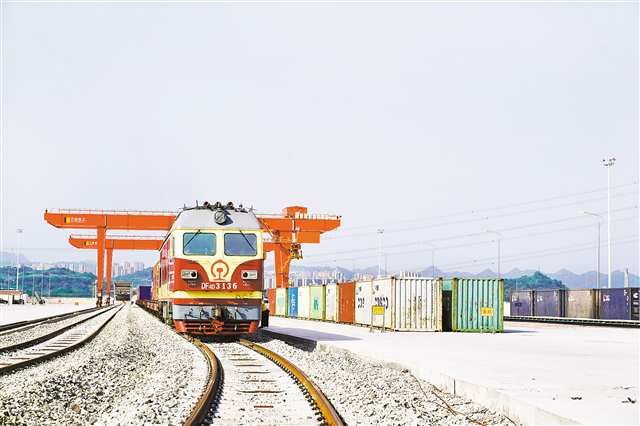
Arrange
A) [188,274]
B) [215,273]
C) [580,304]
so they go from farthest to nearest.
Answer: [580,304] → [215,273] → [188,274]

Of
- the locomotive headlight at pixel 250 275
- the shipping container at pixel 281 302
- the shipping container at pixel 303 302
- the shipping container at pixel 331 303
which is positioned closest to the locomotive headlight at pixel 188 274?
the locomotive headlight at pixel 250 275

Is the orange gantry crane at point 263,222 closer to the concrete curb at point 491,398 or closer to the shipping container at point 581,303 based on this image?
the shipping container at point 581,303

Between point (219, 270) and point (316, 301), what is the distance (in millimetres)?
24875

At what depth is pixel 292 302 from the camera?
173 feet

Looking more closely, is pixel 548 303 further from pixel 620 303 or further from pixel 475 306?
pixel 475 306

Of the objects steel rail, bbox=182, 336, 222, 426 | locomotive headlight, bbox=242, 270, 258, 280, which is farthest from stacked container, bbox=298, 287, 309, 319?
steel rail, bbox=182, 336, 222, 426

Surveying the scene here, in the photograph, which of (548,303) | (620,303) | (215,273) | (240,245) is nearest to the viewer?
(215,273)

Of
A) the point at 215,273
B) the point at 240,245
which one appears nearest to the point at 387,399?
the point at 215,273

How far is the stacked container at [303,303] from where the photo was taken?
1882 inches

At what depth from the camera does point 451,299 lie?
30.8m

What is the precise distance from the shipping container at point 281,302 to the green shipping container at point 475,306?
2597 centimetres

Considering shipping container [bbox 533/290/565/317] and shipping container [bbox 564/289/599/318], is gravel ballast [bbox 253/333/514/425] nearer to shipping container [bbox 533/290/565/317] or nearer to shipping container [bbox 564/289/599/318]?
shipping container [bbox 564/289/599/318]

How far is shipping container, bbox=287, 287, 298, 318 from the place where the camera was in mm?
51688

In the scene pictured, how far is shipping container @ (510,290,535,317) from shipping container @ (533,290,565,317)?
2.08 ft
